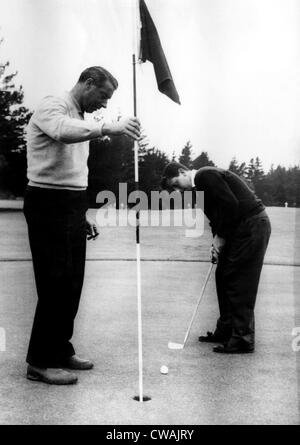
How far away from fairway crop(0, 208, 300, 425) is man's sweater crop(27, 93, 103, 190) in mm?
1311

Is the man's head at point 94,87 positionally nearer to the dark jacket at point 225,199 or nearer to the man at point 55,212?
the man at point 55,212

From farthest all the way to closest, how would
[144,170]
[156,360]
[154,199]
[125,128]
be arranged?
[144,170]
[154,199]
[156,360]
[125,128]

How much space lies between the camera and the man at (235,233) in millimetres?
5047

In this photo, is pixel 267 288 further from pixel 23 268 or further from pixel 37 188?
pixel 37 188

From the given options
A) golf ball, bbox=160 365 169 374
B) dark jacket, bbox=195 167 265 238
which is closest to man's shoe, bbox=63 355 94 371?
golf ball, bbox=160 365 169 374

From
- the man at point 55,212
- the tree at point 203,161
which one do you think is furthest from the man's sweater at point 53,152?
the tree at point 203,161

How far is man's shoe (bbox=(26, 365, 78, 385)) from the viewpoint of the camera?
418 cm

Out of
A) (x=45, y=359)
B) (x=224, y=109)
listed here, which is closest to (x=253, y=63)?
(x=224, y=109)

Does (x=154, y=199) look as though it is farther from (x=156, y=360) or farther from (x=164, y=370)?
(x=164, y=370)

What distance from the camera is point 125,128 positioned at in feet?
12.2

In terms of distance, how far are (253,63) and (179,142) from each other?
1005mm

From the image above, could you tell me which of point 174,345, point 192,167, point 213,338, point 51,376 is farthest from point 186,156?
point 51,376

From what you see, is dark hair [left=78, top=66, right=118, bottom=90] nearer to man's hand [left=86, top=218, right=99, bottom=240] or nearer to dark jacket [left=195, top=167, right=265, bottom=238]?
man's hand [left=86, top=218, right=99, bottom=240]

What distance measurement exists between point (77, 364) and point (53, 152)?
4.90 feet
